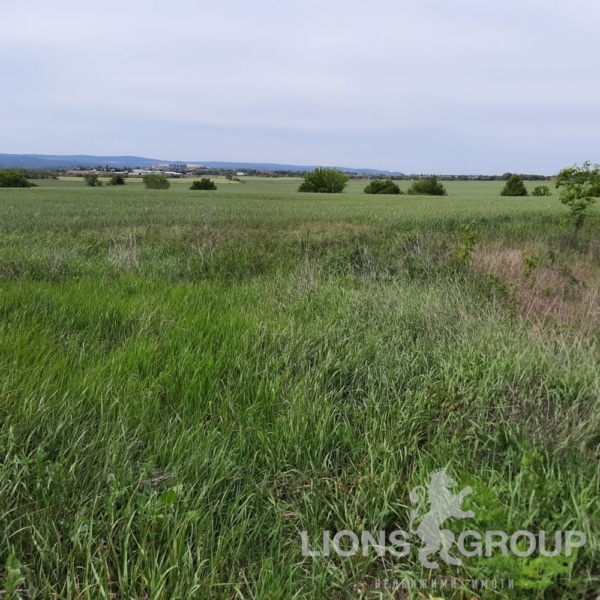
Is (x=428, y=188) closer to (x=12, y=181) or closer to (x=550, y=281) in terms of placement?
(x=550, y=281)

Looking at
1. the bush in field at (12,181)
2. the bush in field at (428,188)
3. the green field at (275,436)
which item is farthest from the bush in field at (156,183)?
the green field at (275,436)

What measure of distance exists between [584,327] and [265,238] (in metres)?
6.16

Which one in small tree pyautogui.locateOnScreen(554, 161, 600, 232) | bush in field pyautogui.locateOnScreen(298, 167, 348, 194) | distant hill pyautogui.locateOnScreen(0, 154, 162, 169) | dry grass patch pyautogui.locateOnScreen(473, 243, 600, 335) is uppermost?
distant hill pyautogui.locateOnScreen(0, 154, 162, 169)

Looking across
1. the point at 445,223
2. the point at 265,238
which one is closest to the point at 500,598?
the point at 265,238

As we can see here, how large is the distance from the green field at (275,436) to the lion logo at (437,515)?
0.04m

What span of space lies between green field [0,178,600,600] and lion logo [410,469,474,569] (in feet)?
Result: 0.14

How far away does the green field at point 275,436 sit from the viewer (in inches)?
61.6

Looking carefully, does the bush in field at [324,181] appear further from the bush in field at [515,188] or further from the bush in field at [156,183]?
the bush in field at [515,188]

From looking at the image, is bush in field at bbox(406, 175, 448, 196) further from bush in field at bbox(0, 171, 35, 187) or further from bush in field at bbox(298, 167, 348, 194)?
bush in field at bbox(0, 171, 35, 187)

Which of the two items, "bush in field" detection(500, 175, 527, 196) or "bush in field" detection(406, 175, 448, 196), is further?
"bush in field" detection(406, 175, 448, 196)

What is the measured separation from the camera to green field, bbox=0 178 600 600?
1564mm

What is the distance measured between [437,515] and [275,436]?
92 centimetres

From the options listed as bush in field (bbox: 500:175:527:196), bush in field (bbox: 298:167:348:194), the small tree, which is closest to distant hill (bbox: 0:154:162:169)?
bush in field (bbox: 298:167:348:194)

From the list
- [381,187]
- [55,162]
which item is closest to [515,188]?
[381,187]
